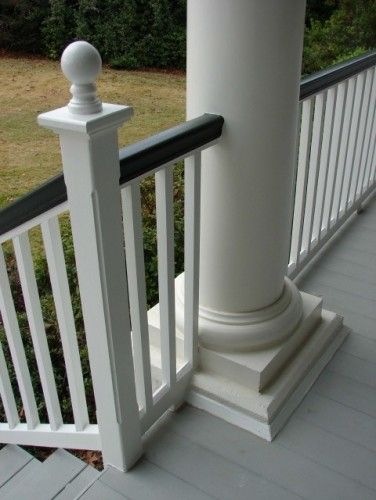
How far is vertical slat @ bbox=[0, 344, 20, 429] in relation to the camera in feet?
5.81

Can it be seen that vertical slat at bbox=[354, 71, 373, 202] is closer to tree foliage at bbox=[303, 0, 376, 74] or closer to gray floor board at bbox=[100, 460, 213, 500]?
gray floor board at bbox=[100, 460, 213, 500]

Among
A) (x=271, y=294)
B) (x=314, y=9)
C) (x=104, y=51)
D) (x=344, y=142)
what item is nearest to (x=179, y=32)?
(x=104, y=51)

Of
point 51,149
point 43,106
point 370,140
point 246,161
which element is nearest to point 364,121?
point 370,140

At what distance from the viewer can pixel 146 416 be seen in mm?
1601

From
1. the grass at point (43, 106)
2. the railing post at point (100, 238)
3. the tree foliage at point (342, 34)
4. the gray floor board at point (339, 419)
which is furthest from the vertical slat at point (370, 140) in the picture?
the tree foliage at point (342, 34)

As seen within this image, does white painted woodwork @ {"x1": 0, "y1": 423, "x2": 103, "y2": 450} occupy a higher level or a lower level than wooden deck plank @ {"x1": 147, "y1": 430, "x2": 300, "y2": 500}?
lower

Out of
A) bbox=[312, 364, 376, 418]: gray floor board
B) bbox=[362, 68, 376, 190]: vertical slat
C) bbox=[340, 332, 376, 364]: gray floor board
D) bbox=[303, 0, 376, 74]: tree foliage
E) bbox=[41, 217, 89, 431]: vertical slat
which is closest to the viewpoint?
bbox=[41, 217, 89, 431]: vertical slat

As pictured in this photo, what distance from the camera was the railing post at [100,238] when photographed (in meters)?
1.03

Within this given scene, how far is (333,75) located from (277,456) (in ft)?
4.61

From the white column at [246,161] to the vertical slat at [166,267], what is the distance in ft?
0.52

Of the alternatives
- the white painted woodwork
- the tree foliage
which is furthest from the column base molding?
the tree foliage

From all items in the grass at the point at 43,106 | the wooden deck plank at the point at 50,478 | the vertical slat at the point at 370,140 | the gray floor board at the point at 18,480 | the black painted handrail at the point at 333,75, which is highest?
the black painted handrail at the point at 333,75

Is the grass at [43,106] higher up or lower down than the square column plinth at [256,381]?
lower down

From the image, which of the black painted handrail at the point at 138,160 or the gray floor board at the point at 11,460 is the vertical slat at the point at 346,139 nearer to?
the black painted handrail at the point at 138,160
